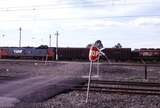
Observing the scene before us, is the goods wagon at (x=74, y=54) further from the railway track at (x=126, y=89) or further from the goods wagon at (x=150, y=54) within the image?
the railway track at (x=126, y=89)

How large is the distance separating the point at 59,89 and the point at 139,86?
441 cm

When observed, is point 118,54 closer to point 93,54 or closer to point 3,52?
point 3,52

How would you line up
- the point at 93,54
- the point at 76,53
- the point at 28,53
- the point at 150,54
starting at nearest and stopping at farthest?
the point at 93,54
the point at 150,54
the point at 76,53
the point at 28,53

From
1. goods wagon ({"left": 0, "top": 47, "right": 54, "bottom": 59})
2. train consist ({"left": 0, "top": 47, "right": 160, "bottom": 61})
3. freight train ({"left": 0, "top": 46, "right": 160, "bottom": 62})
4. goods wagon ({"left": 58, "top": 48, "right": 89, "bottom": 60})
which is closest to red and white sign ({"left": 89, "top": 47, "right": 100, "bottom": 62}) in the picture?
freight train ({"left": 0, "top": 46, "right": 160, "bottom": 62})

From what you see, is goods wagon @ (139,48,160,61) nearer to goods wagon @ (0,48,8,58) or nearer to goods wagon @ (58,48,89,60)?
goods wagon @ (58,48,89,60)

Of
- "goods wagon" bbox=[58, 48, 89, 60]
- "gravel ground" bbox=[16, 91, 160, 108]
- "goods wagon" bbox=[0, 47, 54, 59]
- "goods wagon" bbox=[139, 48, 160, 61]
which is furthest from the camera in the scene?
"goods wagon" bbox=[0, 47, 54, 59]

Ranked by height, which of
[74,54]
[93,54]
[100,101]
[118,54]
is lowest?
[100,101]

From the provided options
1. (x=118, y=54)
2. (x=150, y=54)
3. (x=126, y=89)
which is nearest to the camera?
(x=126, y=89)

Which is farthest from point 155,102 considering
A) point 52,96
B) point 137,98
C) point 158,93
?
point 52,96

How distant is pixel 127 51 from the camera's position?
194 feet

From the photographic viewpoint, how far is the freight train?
58372 mm

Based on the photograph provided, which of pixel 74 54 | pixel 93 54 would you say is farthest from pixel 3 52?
pixel 93 54

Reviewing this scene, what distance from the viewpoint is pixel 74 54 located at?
6062 centimetres

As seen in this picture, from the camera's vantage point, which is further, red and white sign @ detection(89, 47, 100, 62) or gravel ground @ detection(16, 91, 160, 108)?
red and white sign @ detection(89, 47, 100, 62)
